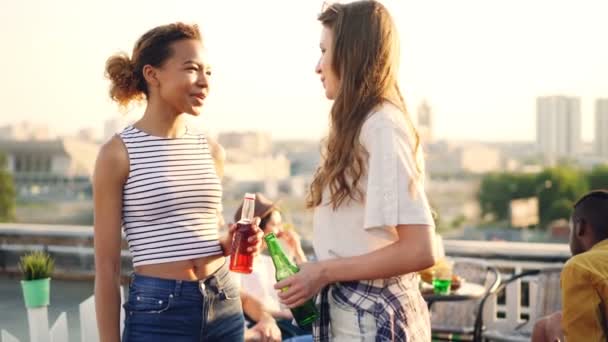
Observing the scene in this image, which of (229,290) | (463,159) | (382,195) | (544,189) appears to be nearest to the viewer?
(382,195)

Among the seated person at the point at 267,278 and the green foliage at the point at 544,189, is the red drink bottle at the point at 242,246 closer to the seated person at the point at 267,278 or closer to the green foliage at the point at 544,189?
the seated person at the point at 267,278

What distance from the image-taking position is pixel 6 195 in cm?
7281

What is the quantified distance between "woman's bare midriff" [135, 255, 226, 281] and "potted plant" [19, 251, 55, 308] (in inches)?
47.3

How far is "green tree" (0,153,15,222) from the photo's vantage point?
69812 mm

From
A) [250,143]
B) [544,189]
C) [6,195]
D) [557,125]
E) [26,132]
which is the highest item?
[26,132]

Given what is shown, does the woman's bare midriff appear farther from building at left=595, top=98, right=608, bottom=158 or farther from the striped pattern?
building at left=595, top=98, right=608, bottom=158

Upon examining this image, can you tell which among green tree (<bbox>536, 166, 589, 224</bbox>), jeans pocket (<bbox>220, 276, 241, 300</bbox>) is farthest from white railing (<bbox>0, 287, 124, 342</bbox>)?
green tree (<bbox>536, 166, 589, 224</bbox>)

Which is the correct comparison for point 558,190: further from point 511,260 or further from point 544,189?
point 511,260

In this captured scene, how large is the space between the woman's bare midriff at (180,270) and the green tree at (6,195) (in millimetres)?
70003

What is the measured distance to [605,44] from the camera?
91.9 metres

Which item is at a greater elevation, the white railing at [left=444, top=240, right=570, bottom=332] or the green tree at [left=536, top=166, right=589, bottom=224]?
the white railing at [left=444, top=240, right=570, bottom=332]

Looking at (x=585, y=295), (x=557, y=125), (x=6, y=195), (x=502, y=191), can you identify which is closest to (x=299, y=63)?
(x=502, y=191)

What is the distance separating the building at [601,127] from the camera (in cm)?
9862

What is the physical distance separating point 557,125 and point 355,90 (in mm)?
109931
